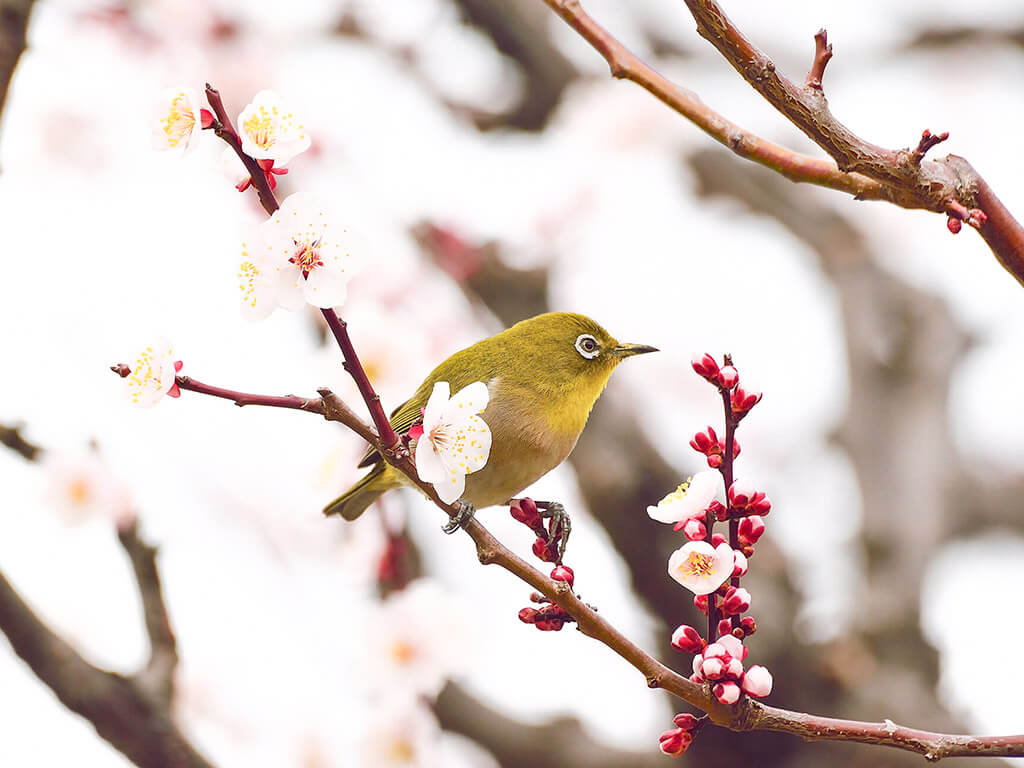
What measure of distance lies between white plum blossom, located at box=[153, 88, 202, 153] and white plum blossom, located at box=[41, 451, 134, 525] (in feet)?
7.19

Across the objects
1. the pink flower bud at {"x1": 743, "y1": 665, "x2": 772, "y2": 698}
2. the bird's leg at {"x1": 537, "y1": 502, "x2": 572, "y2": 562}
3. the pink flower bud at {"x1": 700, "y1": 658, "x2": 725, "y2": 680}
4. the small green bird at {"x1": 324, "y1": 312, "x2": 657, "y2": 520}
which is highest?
the small green bird at {"x1": 324, "y1": 312, "x2": 657, "y2": 520}

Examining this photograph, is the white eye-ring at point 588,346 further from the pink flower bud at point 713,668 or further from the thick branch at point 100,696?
the pink flower bud at point 713,668

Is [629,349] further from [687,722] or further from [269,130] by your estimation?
[269,130]

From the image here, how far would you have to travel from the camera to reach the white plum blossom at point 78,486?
3.54 meters

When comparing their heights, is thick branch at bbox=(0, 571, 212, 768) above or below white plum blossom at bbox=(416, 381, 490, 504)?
below

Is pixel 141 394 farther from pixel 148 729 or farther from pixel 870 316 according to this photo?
pixel 870 316

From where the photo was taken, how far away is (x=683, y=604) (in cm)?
418

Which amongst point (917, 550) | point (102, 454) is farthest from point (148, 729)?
point (917, 550)

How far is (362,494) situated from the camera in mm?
3189

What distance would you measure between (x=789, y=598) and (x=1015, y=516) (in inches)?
53.5

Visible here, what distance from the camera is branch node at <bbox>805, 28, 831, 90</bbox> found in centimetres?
161

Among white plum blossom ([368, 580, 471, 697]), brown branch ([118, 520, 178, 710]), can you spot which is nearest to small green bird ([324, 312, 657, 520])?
brown branch ([118, 520, 178, 710])

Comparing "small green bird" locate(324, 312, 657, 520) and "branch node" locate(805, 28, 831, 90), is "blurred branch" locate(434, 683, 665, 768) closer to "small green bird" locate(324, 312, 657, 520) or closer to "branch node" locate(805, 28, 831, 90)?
"small green bird" locate(324, 312, 657, 520)

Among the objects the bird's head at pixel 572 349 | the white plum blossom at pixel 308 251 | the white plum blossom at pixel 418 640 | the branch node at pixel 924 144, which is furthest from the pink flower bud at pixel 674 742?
Result: the white plum blossom at pixel 418 640
